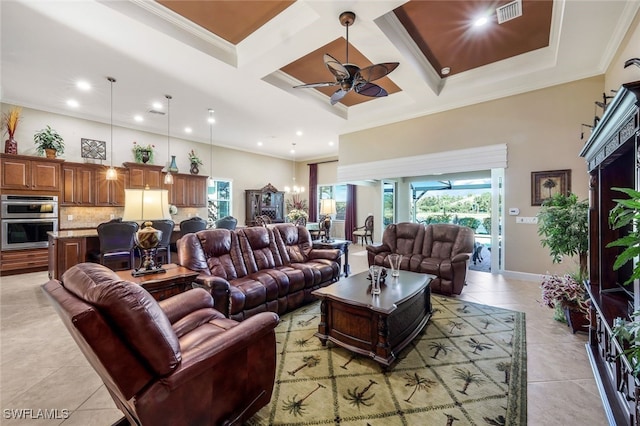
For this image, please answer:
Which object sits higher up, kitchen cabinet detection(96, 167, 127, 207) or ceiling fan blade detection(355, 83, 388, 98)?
ceiling fan blade detection(355, 83, 388, 98)

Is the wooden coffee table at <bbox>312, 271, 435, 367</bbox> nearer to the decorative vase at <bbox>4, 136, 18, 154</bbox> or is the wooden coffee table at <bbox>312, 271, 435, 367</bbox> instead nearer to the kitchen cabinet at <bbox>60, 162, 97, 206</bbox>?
the kitchen cabinet at <bbox>60, 162, 97, 206</bbox>

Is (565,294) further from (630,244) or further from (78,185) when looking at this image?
(78,185)

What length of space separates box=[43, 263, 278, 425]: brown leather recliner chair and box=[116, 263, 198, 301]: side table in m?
0.86

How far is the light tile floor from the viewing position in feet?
5.56

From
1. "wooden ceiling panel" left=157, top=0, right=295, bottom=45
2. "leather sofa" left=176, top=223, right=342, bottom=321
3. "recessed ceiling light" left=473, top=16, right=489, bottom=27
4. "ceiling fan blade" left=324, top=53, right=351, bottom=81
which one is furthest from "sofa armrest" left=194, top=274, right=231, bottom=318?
"recessed ceiling light" left=473, top=16, right=489, bottom=27

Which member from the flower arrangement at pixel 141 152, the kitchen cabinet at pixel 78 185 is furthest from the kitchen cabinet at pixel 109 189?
the flower arrangement at pixel 141 152

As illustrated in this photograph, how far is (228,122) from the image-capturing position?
6.43m

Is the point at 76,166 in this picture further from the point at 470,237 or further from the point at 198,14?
the point at 470,237

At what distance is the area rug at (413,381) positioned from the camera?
1667 mm

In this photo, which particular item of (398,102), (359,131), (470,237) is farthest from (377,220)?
(470,237)

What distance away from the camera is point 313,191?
10344mm

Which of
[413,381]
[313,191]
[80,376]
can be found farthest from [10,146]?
[313,191]

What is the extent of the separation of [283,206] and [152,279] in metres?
7.55

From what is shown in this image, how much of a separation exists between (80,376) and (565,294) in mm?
4505
